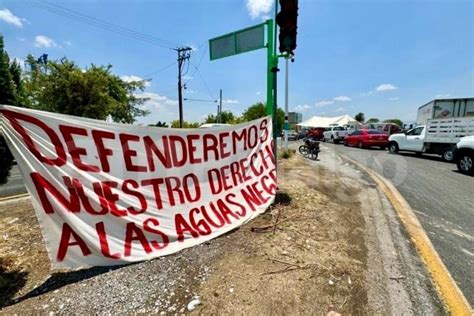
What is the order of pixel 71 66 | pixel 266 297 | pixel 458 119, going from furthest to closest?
pixel 71 66, pixel 458 119, pixel 266 297

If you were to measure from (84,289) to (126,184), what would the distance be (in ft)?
3.59

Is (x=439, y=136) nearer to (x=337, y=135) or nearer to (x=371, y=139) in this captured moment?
(x=371, y=139)

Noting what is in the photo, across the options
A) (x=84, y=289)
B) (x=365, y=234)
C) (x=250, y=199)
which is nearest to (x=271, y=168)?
(x=250, y=199)

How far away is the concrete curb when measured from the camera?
2230 mm

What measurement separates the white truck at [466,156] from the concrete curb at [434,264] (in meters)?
6.38

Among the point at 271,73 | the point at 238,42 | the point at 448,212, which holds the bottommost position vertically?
the point at 448,212

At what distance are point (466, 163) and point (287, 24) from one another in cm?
958

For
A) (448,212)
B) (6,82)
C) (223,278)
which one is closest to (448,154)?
(448,212)

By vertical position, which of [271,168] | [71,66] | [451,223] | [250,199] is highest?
[71,66]

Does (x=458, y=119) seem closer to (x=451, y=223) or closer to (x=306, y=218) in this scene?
(x=451, y=223)

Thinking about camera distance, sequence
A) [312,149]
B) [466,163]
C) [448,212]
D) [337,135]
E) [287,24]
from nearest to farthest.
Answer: [287,24]
[448,212]
[466,163]
[312,149]
[337,135]

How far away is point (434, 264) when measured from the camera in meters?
2.87

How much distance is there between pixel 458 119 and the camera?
1204cm

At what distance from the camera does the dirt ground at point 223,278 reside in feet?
7.10
